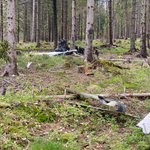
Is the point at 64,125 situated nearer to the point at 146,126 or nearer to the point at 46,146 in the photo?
the point at 46,146

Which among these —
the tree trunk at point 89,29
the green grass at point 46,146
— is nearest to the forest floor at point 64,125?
the green grass at point 46,146

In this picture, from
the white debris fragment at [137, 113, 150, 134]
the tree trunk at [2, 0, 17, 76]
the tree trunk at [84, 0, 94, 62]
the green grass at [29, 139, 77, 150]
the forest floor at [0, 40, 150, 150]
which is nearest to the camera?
the green grass at [29, 139, 77, 150]

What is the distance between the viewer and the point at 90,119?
441 centimetres

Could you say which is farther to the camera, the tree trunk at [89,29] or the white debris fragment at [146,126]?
the tree trunk at [89,29]

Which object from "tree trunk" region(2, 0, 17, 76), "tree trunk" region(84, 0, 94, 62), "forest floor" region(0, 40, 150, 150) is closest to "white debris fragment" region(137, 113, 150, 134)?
"forest floor" region(0, 40, 150, 150)

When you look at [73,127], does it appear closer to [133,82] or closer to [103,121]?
[103,121]

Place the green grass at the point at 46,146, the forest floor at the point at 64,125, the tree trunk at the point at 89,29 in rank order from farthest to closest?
1. the tree trunk at the point at 89,29
2. the forest floor at the point at 64,125
3. the green grass at the point at 46,146

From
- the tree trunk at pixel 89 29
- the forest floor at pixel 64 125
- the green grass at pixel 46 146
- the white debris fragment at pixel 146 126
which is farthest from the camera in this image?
the tree trunk at pixel 89 29

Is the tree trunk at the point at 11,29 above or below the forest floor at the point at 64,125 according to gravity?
above

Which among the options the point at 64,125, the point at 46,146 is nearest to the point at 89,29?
the point at 64,125

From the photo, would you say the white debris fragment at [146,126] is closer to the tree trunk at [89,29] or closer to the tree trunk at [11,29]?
the tree trunk at [11,29]

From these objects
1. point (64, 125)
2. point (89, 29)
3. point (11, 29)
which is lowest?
point (64, 125)

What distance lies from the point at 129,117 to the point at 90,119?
1.00 metres

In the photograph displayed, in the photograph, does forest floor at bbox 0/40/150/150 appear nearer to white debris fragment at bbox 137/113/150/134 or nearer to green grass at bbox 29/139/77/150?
green grass at bbox 29/139/77/150
